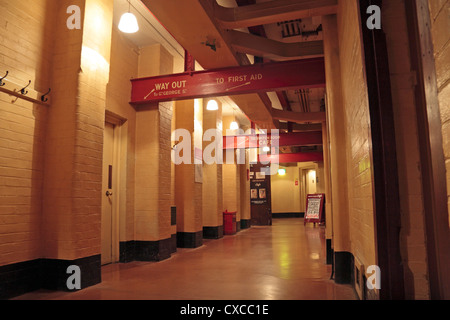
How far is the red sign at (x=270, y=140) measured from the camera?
10.0 m

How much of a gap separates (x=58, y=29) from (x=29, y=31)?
41cm

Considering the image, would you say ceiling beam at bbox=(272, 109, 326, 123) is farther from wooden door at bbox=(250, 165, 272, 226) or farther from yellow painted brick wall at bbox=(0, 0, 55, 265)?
yellow painted brick wall at bbox=(0, 0, 55, 265)

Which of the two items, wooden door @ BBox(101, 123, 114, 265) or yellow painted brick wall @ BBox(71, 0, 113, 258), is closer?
yellow painted brick wall @ BBox(71, 0, 113, 258)

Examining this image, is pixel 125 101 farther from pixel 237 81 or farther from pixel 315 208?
pixel 315 208

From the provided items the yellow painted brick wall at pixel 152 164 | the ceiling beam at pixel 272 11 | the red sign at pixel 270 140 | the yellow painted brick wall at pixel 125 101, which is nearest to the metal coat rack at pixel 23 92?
the yellow painted brick wall at pixel 125 101

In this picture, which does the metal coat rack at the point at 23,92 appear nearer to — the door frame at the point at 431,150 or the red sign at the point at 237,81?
the red sign at the point at 237,81

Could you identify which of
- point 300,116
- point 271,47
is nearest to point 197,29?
point 271,47

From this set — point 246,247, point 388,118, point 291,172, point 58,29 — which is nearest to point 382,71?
point 388,118

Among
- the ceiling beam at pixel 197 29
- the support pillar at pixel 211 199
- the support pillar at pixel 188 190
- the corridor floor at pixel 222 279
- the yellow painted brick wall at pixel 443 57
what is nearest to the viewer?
the yellow painted brick wall at pixel 443 57

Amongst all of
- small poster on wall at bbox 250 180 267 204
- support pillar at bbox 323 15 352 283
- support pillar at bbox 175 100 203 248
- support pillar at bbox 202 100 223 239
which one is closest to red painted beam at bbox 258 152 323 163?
small poster on wall at bbox 250 180 267 204

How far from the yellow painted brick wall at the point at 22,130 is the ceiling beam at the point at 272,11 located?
2.27 m

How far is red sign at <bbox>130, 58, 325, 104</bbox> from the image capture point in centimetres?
492

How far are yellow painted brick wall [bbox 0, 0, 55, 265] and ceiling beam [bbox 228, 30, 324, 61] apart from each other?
267cm

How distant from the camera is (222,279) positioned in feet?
14.0
